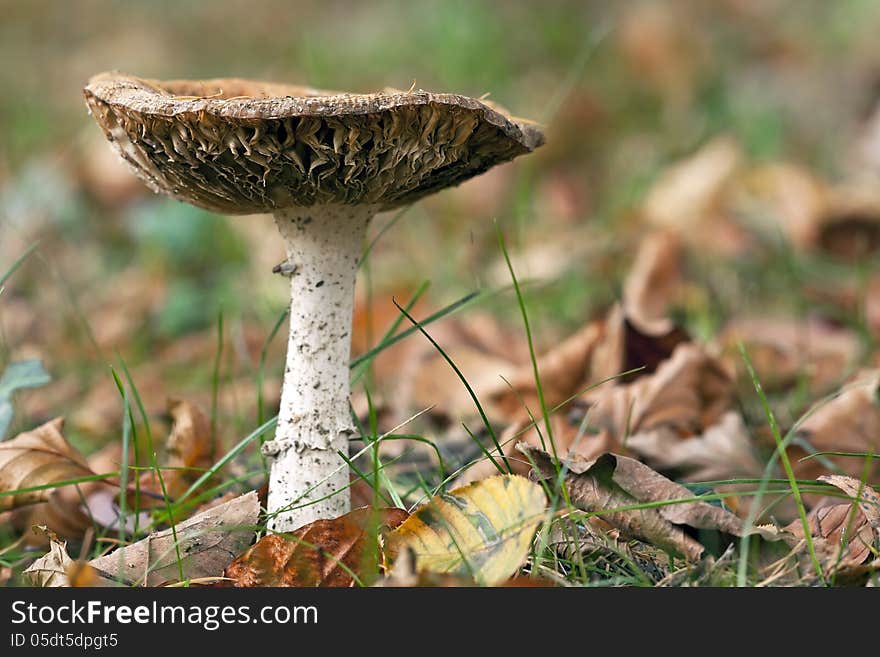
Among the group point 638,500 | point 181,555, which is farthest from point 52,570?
point 638,500

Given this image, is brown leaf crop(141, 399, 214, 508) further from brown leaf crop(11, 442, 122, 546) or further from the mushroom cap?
the mushroom cap

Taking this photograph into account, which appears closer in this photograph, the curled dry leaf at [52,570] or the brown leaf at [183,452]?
the curled dry leaf at [52,570]

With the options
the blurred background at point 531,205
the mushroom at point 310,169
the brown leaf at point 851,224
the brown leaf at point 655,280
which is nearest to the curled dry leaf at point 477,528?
the mushroom at point 310,169

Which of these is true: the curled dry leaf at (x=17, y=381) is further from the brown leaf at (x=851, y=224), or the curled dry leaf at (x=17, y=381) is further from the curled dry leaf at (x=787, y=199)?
the brown leaf at (x=851, y=224)

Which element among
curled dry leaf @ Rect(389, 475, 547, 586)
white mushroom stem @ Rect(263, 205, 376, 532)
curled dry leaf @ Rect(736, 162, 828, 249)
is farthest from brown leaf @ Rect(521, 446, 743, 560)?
curled dry leaf @ Rect(736, 162, 828, 249)

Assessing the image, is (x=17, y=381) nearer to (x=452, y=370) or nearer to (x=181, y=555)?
(x=181, y=555)

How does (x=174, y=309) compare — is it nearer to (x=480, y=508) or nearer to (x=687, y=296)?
(x=687, y=296)

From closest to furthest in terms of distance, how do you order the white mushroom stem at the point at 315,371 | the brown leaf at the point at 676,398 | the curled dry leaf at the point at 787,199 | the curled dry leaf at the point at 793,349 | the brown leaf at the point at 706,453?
the white mushroom stem at the point at 315,371, the brown leaf at the point at 706,453, the brown leaf at the point at 676,398, the curled dry leaf at the point at 793,349, the curled dry leaf at the point at 787,199
